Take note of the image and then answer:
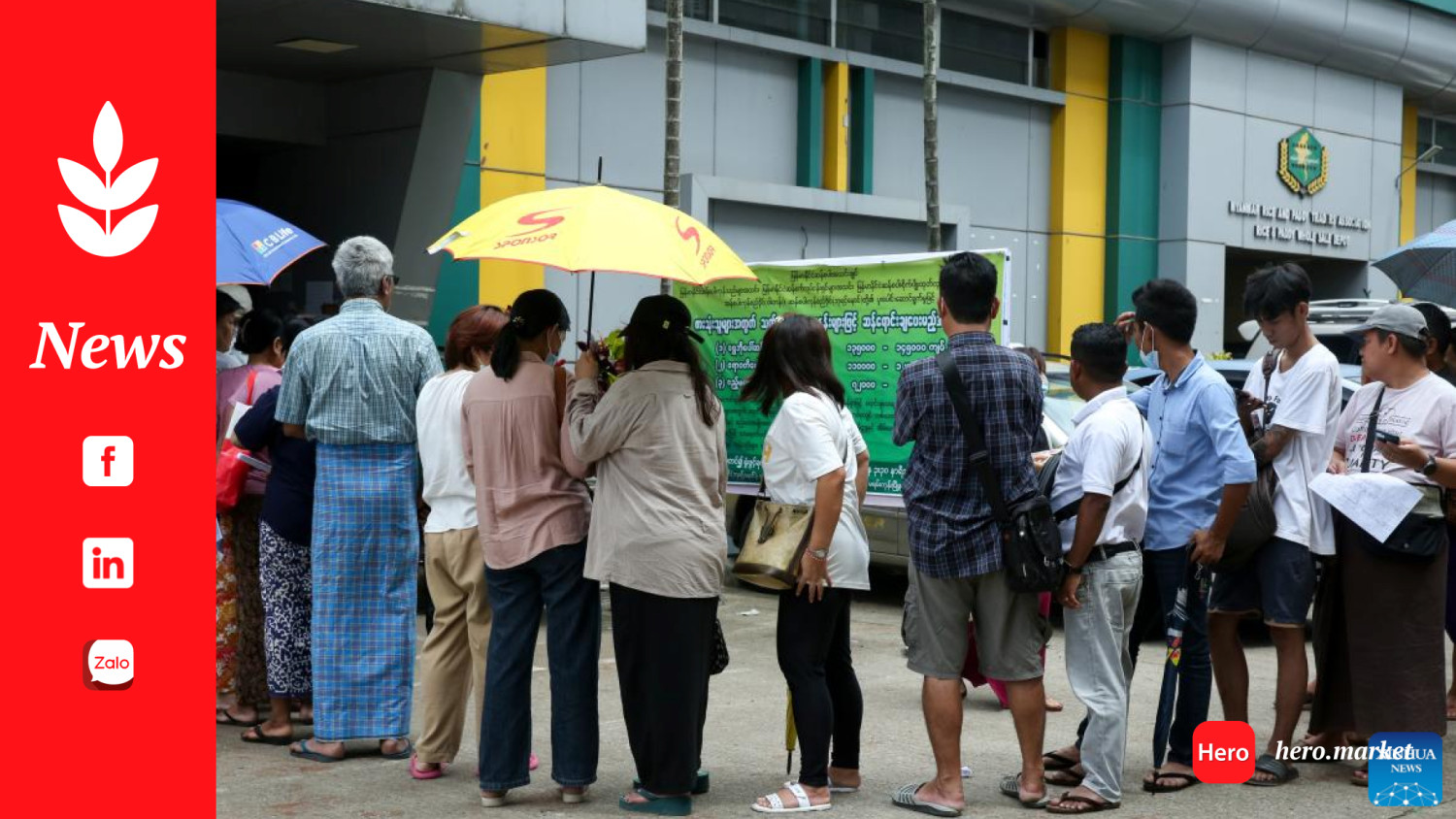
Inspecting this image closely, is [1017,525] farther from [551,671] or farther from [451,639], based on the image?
[451,639]

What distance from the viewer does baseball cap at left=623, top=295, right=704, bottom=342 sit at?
6008 mm

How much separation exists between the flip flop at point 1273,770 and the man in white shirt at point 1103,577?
2.47 feet

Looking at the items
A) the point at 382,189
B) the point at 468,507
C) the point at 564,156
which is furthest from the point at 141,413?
the point at 564,156

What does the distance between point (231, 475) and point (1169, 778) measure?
4.11 metres

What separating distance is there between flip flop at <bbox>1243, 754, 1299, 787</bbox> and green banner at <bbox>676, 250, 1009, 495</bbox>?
4065 mm

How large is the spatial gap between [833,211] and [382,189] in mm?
8009

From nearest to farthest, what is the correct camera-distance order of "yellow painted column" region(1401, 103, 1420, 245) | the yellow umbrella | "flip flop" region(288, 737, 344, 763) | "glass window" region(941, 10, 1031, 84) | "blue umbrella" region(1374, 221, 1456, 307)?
the yellow umbrella, "flip flop" region(288, 737, 344, 763), "blue umbrella" region(1374, 221, 1456, 307), "glass window" region(941, 10, 1031, 84), "yellow painted column" region(1401, 103, 1420, 245)

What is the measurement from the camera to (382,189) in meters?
12.7

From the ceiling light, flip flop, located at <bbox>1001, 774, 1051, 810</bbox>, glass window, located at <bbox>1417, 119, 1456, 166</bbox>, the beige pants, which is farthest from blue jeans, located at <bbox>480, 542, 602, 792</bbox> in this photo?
glass window, located at <bbox>1417, 119, 1456, 166</bbox>

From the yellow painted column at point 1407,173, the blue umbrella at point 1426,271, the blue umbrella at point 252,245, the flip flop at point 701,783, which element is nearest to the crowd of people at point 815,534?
the flip flop at point 701,783

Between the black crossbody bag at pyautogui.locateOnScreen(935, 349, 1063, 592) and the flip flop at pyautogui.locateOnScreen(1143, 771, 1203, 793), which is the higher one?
the black crossbody bag at pyautogui.locateOnScreen(935, 349, 1063, 592)

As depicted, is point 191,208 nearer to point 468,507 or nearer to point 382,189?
point 468,507

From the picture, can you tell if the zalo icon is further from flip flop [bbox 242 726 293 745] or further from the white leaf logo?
the white leaf logo

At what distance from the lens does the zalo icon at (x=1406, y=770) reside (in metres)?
6.31
